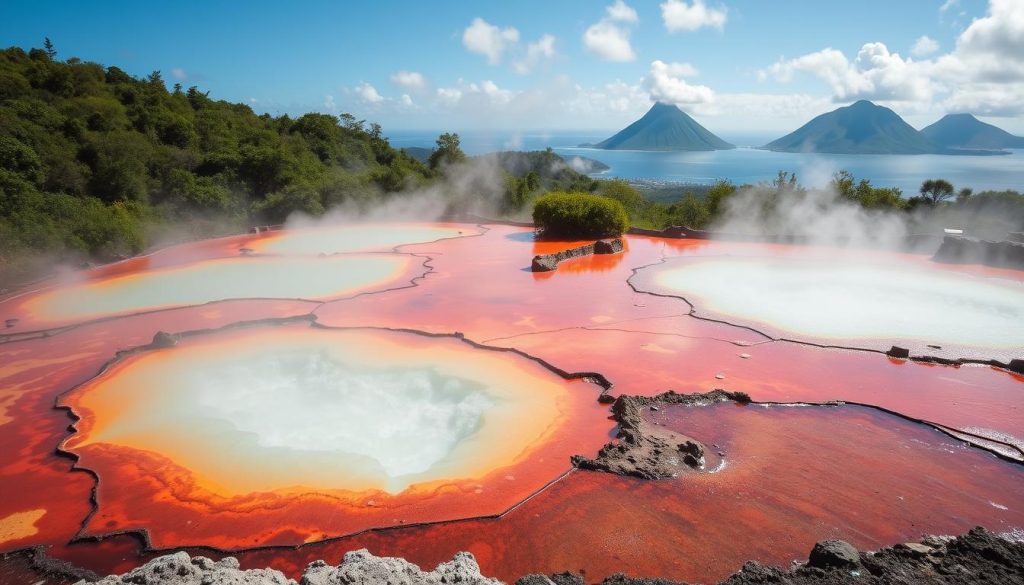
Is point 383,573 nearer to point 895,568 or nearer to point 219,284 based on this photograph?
point 895,568

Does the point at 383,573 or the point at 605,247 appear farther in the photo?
the point at 605,247

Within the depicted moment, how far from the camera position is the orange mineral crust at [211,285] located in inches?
495

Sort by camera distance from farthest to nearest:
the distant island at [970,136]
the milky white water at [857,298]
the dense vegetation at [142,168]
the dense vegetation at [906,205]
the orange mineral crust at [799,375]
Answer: the distant island at [970,136] < the dense vegetation at [906,205] < the dense vegetation at [142,168] < the milky white water at [857,298] < the orange mineral crust at [799,375]

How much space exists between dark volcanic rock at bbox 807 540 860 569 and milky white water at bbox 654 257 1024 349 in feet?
21.6

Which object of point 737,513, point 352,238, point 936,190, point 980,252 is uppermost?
Answer: point 936,190

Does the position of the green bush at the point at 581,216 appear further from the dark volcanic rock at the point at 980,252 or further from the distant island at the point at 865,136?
the distant island at the point at 865,136

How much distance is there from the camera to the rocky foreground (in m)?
3.64

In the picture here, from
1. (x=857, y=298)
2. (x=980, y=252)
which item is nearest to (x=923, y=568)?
(x=857, y=298)

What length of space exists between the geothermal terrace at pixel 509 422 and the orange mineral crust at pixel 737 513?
0.08ft

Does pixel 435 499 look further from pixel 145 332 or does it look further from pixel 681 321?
pixel 145 332

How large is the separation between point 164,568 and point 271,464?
2711 millimetres

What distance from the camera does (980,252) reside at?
15.7 metres

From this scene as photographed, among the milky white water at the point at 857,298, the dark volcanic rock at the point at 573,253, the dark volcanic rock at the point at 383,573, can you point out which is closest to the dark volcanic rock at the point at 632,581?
the dark volcanic rock at the point at 383,573

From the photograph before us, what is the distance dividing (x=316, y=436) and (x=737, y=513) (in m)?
4.86
